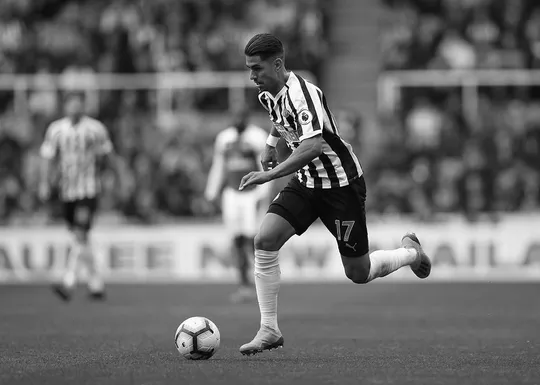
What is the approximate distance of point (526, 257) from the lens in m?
18.4

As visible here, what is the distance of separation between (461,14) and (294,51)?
136 inches

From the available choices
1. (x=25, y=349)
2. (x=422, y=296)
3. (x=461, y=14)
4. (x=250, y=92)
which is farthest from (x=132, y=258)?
(x=25, y=349)

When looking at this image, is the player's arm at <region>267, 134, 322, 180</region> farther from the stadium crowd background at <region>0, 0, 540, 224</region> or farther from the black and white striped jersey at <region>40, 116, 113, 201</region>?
the stadium crowd background at <region>0, 0, 540, 224</region>

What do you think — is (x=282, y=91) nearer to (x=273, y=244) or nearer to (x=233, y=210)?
(x=273, y=244)

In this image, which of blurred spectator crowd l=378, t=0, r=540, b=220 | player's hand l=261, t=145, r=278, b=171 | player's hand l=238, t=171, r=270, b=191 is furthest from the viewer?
blurred spectator crowd l=378, t=0, r=540, b=220

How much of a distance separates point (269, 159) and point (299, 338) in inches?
74.2

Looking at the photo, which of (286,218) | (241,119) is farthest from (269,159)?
(241,119)

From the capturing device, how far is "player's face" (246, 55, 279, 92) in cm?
770

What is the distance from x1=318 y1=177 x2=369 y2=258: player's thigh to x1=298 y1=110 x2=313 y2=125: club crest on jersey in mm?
669

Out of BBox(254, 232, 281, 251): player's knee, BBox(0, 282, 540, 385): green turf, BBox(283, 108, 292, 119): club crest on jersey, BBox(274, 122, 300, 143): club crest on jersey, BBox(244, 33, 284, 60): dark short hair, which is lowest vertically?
BBox(0, 282, 540, 385): green turf

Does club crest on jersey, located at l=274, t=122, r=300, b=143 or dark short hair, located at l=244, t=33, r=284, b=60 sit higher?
dark short hair, located at l=244, t=33, r=284, b=60

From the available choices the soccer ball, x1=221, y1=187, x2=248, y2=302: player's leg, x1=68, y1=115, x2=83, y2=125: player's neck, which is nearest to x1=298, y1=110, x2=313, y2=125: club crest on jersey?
the soccer ball

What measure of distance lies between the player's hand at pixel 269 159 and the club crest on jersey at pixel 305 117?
0.79 meters

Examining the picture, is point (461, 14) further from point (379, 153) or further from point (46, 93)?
point (46, 93)
